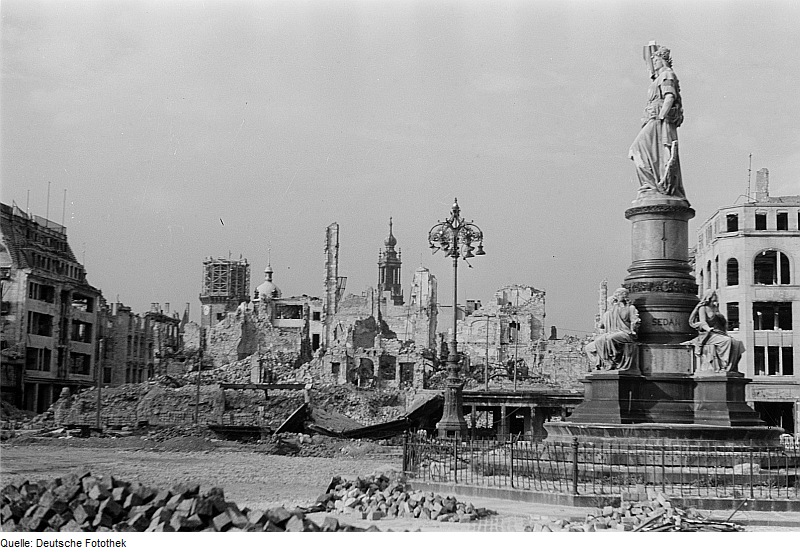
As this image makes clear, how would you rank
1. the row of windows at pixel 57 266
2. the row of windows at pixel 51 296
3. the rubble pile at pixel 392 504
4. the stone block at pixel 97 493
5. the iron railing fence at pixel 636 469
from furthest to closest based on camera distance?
1. the row of windows at pixel 57 266
2. the row of windows at pixel 51 296
3. the iron railing fence at pixel 636 469
4. the rubble pile at pixel 392 504
5. the stone block at pixel 97 493

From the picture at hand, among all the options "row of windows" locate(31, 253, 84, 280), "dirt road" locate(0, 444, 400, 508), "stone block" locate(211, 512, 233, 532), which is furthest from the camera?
"row of windows" locate(31, 253, 84, 280)

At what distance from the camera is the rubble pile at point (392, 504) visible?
13.8 m

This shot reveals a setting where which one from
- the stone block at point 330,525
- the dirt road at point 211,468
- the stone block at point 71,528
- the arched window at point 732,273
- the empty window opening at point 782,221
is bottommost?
the dirt road at point 211,468

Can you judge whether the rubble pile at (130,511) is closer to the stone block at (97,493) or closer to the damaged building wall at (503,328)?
the stone block at (97,493)

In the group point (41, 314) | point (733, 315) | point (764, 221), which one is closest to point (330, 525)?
point (733, 315)

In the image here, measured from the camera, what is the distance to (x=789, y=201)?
2020 inches

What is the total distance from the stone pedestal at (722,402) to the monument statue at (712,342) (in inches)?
8.3

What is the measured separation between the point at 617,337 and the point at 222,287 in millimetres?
105862

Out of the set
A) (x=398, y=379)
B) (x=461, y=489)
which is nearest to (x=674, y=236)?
(x=461, y=489)

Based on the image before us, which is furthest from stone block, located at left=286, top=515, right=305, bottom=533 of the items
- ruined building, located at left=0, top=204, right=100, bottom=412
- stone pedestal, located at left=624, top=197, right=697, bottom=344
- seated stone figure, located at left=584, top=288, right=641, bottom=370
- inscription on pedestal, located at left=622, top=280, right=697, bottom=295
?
ruined building, located at left=0, top=204, right=100, bottom=412

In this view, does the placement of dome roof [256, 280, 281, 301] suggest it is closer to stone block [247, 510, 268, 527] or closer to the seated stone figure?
the seated stone figure

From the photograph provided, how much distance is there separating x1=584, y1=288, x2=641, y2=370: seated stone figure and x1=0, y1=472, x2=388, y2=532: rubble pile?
8.52 m

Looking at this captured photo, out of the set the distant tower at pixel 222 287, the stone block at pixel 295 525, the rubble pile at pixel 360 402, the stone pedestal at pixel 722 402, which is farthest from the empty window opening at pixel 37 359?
the distant tower at pixel 222 287

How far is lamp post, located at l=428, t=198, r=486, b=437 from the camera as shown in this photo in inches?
1165
